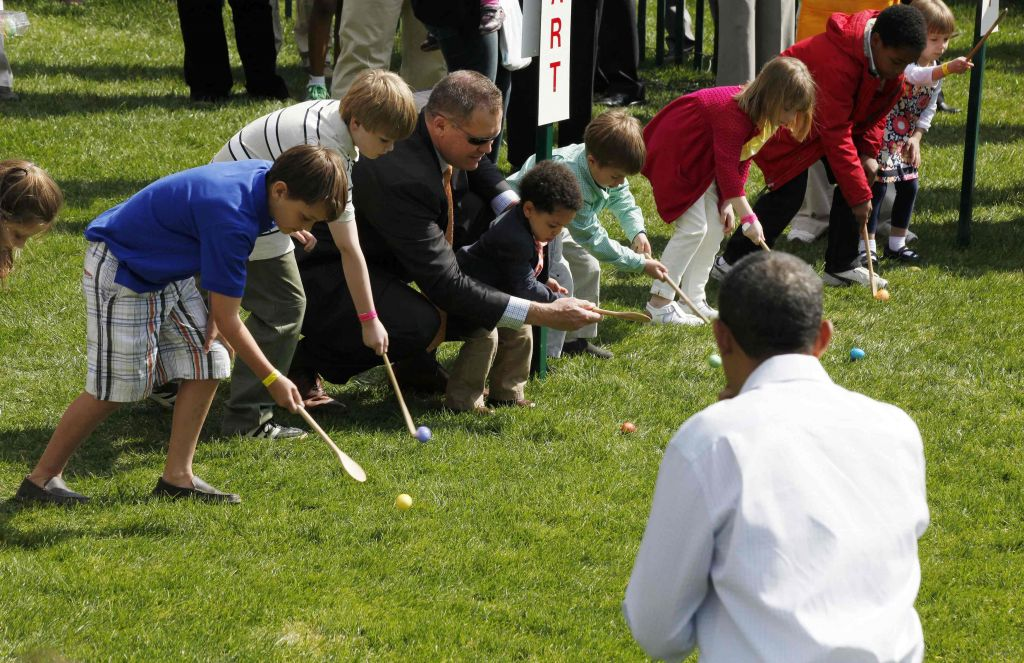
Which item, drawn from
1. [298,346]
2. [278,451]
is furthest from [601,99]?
[278,451]

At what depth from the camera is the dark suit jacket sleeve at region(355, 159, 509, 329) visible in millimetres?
4832

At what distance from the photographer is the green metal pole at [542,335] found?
5383 millimetres

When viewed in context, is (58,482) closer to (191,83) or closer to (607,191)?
(607,191)

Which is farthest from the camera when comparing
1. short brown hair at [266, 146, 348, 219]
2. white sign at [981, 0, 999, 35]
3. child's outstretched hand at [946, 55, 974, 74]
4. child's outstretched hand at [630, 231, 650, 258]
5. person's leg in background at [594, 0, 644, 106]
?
person's leg in background at [594, 0, 644, 106]

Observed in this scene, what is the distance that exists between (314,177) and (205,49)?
19.6 ft

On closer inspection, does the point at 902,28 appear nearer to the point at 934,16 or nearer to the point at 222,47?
the point at 934,16

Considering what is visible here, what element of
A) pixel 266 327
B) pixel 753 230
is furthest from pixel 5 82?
pixel 753 230

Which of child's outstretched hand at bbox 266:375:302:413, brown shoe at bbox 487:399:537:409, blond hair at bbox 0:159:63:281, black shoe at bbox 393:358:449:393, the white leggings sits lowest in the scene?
brown shoe at bbox 487:399:537:409

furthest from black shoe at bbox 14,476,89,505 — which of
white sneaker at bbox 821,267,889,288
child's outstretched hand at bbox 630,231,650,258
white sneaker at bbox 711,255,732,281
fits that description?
white sneaker at bbox 821,267,889,288

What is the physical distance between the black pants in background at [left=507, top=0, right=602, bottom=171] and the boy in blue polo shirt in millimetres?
4040

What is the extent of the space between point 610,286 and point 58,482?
356 centimetres

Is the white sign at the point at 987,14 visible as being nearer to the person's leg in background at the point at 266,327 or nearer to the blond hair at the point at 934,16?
the blond hair at the point at 934,16

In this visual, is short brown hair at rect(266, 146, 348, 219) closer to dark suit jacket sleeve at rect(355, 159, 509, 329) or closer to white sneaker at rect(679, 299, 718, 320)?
dark suit jacket sleeve at rect(355, 159, 509, 329)

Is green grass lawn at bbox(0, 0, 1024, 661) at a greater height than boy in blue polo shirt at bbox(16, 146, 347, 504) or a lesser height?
lesser
